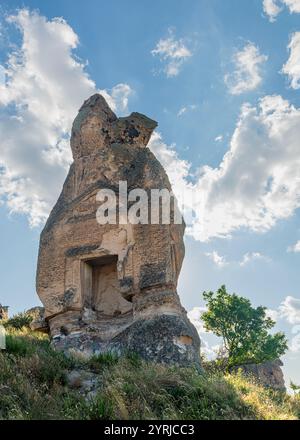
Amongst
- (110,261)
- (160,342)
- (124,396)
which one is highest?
(110,261)

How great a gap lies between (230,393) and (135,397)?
1.63 meters

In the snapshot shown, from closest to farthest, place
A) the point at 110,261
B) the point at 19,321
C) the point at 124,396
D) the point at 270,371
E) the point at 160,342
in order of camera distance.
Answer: the point at 124,396 → the point at 160,342 → the point at 110,261 → the point at 19,321 → the point at 270,371

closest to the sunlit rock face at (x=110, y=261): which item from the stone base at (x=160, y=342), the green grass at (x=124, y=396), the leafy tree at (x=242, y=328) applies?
the stone base at (x=160, y=342)

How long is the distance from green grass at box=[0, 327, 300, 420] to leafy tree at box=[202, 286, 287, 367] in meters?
16.5

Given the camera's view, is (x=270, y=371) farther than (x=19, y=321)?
Yes

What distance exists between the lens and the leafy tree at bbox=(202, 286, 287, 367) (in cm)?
2491

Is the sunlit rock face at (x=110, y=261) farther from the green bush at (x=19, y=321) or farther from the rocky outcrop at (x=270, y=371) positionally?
the rocky outcrop at (x=270, y=371)

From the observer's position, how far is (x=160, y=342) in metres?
10.5

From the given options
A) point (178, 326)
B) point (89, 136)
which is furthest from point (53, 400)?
point (89, 136)

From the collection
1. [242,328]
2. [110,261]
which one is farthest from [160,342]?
[242,328]

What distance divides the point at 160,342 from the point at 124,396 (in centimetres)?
346

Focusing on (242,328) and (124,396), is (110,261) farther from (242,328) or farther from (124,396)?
(242,328)

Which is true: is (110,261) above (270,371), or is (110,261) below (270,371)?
above

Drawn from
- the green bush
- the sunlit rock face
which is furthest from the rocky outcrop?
the sunlit rock face
